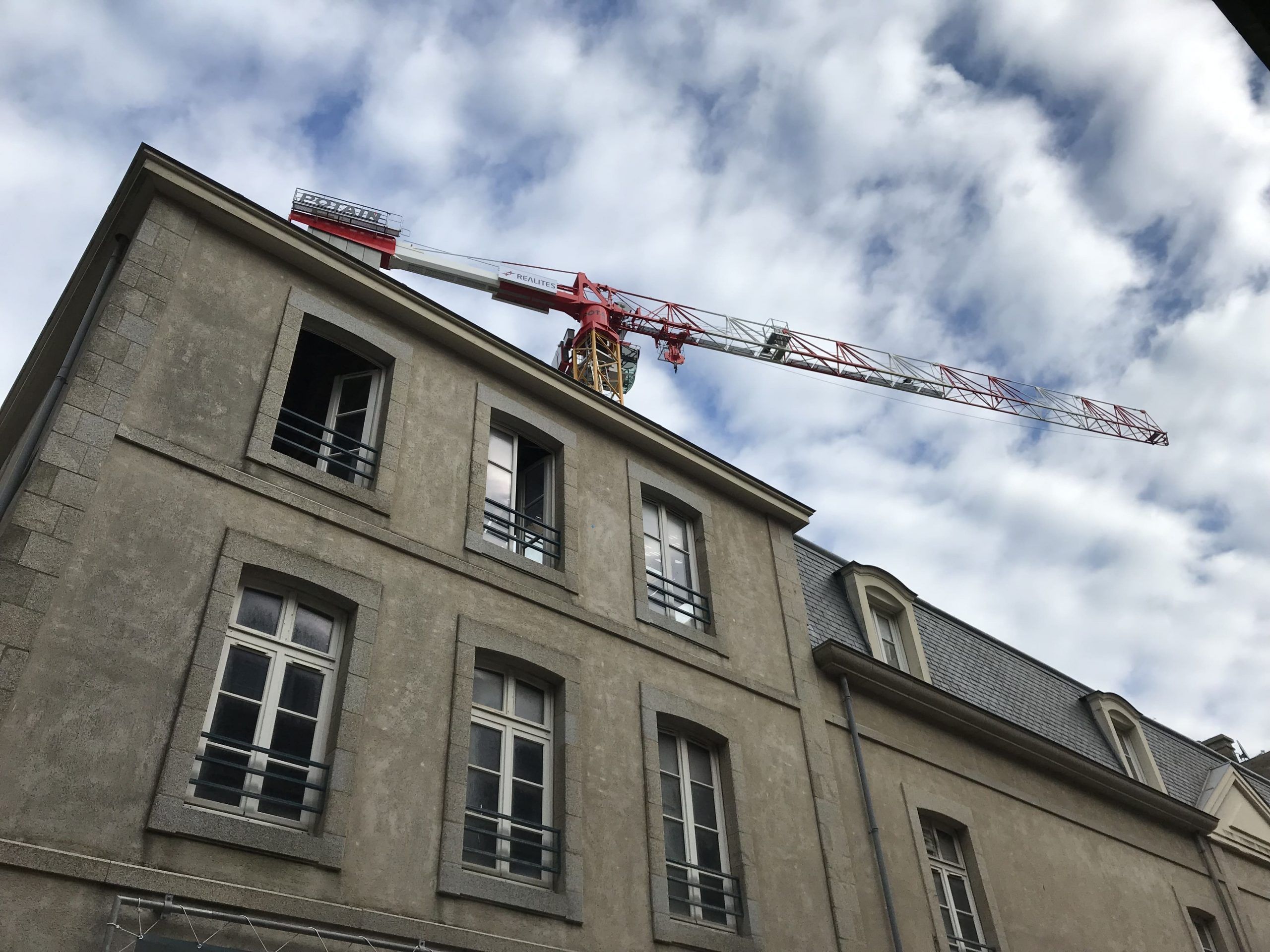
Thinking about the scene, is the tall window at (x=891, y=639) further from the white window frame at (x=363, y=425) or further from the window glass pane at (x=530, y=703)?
the white window frame at (x=363, y=425)

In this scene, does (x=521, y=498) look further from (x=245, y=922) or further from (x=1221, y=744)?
(x=1221, y=744)

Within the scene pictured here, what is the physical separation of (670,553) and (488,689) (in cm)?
334

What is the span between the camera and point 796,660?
12.0m

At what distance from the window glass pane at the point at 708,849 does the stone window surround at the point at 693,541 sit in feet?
6.40

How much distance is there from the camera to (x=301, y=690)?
790 cm

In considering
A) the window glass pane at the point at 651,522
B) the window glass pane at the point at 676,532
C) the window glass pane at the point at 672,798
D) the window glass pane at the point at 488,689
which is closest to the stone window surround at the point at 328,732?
the window glass pane at the point at 488,689

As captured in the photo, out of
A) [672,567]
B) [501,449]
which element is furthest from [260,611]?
[672,567]

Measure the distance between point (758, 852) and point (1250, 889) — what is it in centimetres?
1099

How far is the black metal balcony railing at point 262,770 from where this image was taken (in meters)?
7.10

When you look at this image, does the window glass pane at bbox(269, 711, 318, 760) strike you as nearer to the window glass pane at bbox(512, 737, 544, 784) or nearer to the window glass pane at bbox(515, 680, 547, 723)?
the window glass pane at bbox(512, 737, 544, 784)

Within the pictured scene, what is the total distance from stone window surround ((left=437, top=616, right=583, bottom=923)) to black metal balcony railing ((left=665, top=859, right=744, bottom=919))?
1132 mm

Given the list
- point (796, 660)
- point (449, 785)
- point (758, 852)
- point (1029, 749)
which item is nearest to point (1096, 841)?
point (1029, 749)

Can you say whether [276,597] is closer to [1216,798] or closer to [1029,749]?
[1029,749]

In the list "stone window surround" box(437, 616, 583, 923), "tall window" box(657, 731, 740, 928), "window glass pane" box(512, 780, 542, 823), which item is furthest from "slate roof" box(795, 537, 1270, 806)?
"window glass pane" box(512, 780, 542, 823)
